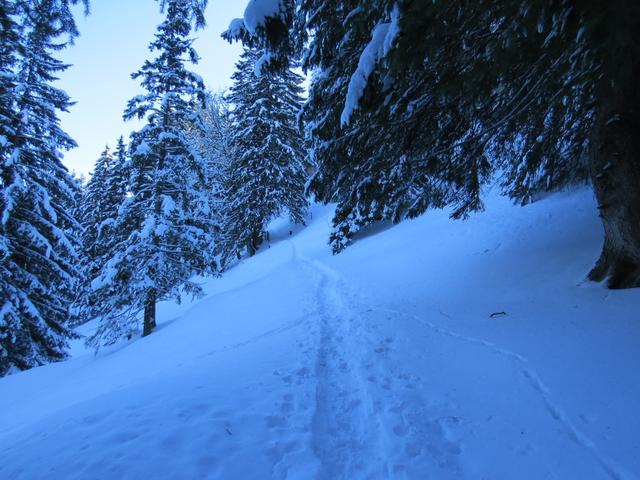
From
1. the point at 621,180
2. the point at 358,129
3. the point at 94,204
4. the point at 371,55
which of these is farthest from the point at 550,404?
the point at 94,204

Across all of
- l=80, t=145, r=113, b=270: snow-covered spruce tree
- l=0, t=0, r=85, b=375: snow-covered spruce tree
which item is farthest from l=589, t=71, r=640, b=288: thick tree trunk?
l=80, t=145, r=113, b=270: snow-covered spruce tree

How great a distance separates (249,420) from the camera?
322 cm

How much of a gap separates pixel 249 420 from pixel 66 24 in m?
4.74

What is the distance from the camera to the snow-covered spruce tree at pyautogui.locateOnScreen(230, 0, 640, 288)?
269cm

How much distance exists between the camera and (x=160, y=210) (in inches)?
467

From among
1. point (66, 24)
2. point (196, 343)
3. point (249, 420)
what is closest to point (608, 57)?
point (249, 420)

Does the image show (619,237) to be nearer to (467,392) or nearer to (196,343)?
(467,392)

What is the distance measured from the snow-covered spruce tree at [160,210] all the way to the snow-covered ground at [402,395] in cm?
423

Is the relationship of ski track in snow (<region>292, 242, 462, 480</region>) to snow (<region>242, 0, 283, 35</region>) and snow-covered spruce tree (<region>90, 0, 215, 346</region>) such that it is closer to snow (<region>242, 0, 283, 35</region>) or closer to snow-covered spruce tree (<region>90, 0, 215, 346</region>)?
→ snow (<region>242, 0, 283, 35</region>)

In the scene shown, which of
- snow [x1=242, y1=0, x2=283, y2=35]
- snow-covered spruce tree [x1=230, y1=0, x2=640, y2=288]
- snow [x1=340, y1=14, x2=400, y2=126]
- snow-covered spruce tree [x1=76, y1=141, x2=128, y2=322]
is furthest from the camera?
snow-covered spruce tree [x1=76, y1=141, x2=128, y2=322]

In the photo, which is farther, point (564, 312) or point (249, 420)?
point (564, 312)

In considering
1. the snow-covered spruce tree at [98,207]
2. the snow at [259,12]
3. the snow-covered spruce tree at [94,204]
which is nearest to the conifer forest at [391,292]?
the snow at [259,12]

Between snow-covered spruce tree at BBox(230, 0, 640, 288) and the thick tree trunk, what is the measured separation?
1 cm

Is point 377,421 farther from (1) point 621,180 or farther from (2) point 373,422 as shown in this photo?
(1) point 621,180
